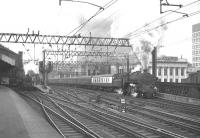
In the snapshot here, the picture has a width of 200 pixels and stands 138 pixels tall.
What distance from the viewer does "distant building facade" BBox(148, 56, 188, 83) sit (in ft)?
282

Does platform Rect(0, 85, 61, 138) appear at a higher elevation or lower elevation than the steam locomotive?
lower

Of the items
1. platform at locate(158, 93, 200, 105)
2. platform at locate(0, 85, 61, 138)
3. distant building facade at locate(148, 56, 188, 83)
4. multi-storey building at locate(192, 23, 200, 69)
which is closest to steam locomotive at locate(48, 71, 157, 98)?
platform at locate(158, 93, 200, 105)

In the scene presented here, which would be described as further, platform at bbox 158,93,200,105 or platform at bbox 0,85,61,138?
platform at bbox 158,93,200,105

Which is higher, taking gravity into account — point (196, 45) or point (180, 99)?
point (196, 45)

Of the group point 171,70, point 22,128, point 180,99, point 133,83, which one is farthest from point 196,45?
point 22,128

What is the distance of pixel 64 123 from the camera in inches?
565

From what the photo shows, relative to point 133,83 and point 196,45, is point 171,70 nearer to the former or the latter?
point 133,83

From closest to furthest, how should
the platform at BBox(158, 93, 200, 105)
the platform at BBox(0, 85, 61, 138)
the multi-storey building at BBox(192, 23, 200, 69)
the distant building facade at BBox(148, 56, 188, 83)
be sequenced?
the platform at BBox(0, 85, 61, 138) → the platform at BBox(158, 93, 200, 105) → the distant building facade at BBox(148, 56, 188, 83) → the multi-storey building at BBox(192, 23, 200, 69)

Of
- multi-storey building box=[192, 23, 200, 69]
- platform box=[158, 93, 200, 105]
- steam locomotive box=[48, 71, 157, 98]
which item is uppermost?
multi-storey building box=[192, 23, 200, 69]

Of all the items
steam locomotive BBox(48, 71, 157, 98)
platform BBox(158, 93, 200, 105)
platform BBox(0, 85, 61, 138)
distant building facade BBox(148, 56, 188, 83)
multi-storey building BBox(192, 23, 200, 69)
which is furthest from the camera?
multi-storey building BBox(192, 23, 200, 69)

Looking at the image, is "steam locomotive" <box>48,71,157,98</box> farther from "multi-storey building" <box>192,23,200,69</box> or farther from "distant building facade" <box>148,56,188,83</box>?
"multi-storey building" <box>192,23,200,69</box>

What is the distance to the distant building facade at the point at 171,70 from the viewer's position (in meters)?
85.9

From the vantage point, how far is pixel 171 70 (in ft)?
295

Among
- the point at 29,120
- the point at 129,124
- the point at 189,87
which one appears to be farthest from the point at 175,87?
the point at 29,120
